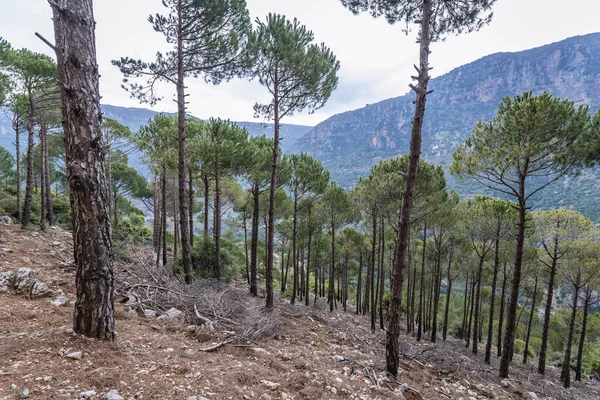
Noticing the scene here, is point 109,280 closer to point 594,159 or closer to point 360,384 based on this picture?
point 360,384

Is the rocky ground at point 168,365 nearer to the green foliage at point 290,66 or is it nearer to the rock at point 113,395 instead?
the rock at point 113,395

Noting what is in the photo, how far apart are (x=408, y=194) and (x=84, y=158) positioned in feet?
16.0

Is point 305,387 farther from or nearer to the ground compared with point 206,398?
nearer to the ground

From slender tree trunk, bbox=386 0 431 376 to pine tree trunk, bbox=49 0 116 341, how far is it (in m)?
4.52

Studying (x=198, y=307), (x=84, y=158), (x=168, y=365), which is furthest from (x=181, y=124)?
(x=168, y=365)

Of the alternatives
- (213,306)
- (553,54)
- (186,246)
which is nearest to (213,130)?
Answer: (186,246)

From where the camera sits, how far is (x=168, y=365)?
305 centimetres

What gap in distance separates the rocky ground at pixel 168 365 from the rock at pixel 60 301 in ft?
0.04

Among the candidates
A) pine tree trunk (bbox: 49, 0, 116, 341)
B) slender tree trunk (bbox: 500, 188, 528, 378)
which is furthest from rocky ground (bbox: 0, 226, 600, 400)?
slender tree trunk (bbox: 500, 188, 528, 378)

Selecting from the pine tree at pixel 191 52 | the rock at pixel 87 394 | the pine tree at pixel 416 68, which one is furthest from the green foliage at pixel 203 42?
the rock at pixel 87 394

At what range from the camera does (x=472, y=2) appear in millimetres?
5734

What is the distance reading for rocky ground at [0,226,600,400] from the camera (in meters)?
2.44

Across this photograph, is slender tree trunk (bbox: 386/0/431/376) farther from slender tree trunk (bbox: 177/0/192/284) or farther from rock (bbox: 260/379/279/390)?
slender tree trunk (bbox: 177/0/192/284)

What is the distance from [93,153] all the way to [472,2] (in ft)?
24.2
